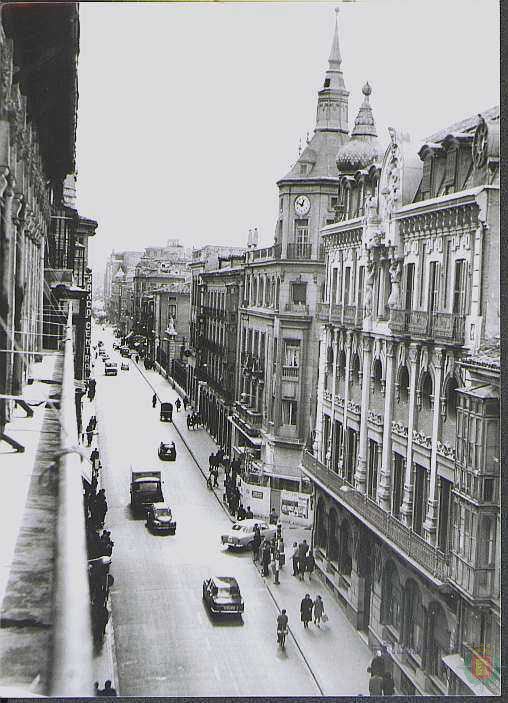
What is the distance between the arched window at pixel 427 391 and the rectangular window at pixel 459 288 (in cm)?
63

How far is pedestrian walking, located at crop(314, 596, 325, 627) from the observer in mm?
6355

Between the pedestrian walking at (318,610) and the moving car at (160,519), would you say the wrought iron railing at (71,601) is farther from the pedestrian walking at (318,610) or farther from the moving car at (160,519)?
the pedestrian walking at (318,610)

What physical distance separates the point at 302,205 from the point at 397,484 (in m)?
2.52

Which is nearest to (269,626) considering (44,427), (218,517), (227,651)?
(227,651)

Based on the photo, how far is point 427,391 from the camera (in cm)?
691

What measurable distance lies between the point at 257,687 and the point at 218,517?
52.8 inches

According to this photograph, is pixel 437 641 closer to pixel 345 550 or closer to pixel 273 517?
→ pixel 345 550

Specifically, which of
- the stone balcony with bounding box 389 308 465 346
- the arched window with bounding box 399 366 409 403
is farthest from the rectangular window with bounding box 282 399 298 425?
the stone balcony with bounding box 389 308 465 346

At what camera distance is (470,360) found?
250 inches

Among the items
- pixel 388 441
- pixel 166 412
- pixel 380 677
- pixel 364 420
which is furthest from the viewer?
pixel 364 420

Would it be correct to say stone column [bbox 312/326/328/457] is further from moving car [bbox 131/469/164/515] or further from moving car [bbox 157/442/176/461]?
moving car [bbox 131/469/164/515]

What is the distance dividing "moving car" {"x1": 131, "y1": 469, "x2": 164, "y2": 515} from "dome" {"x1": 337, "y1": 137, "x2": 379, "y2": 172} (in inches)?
123

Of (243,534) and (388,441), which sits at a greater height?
(388,441)

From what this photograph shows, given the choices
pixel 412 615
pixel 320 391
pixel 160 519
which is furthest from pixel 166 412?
pixel 412 615
